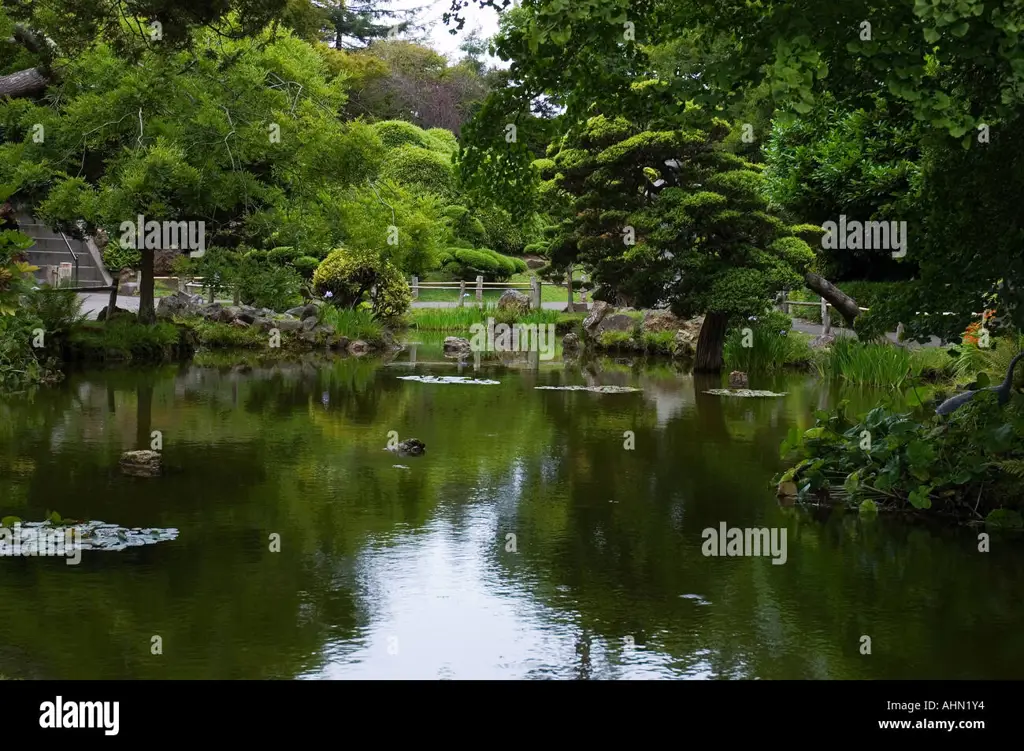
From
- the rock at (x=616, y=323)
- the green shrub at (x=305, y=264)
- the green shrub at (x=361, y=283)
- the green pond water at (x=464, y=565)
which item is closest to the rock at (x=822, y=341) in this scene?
the rock at (x=616, y=323)

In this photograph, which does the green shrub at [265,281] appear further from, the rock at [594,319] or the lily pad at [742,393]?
the rock at [594,319]

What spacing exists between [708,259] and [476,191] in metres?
10.6

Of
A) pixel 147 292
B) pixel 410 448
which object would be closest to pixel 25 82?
pixel 410 448

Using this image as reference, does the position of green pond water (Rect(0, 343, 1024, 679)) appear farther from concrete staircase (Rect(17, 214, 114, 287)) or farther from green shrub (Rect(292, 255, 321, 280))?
green shrub (Rect(292, 255, 321, 280))

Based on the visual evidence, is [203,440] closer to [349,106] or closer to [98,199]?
[98,199]

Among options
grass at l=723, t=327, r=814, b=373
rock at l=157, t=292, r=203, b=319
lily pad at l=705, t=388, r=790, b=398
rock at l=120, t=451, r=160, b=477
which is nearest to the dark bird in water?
rock at l=120, t=451, r=160, b=477

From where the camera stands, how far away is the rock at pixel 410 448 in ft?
38.9

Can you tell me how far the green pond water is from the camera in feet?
20.0

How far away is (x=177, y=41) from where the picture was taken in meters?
11.8

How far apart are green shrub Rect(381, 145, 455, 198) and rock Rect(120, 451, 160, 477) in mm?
24414

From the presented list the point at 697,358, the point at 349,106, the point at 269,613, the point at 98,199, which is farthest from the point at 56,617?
the point at 349,106

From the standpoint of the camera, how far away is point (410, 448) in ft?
39.0

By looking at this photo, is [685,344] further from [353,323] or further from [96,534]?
[96,534]

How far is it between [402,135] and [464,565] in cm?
3057
